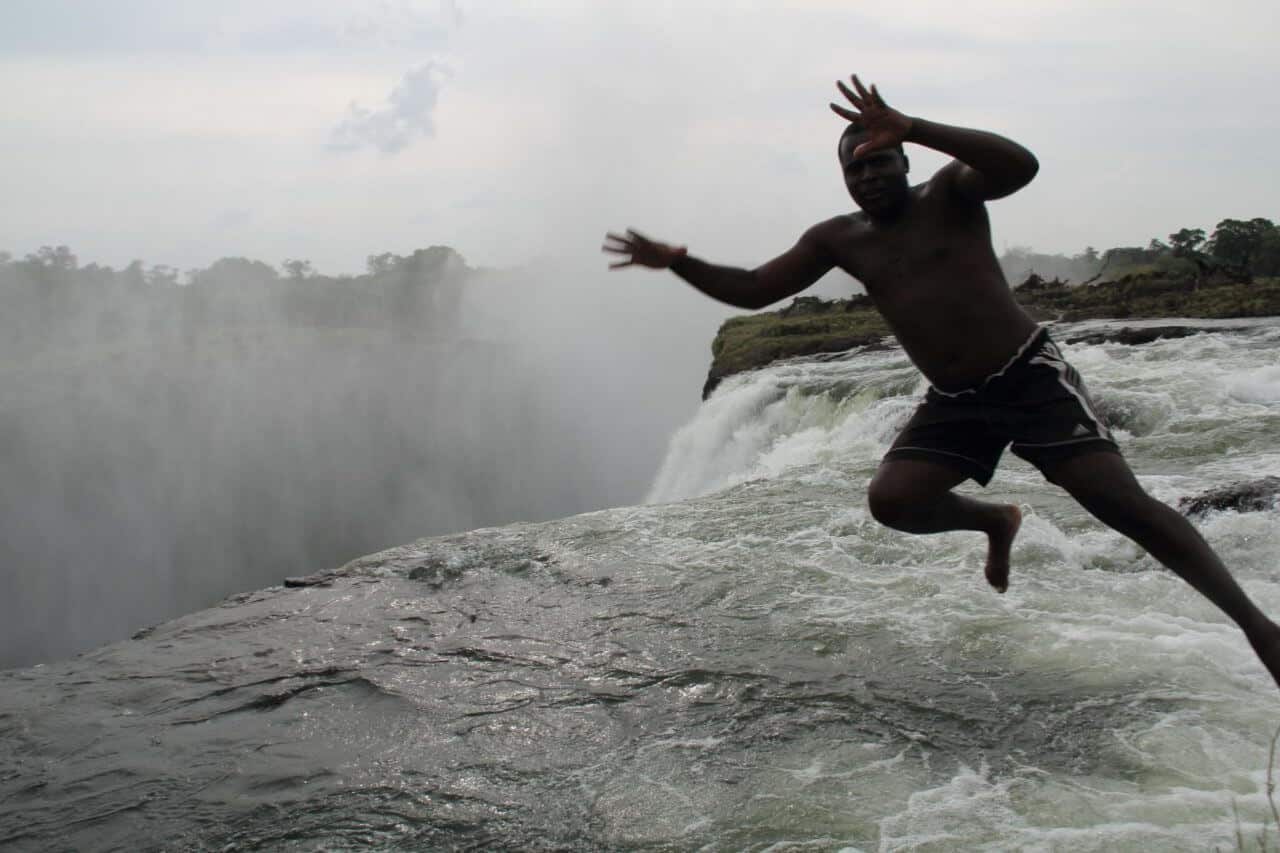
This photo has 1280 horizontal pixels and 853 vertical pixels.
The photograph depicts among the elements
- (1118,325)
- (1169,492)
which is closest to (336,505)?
(1118,325)

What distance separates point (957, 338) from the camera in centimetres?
337

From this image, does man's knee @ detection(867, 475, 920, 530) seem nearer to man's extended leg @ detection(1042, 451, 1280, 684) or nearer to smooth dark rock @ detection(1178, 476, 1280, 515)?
man's extended leg @ detection(1042, 451, 1280, 684)

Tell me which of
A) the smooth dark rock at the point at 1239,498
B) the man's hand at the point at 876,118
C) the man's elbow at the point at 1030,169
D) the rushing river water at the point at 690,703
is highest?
the man's hand at the point at 876,118

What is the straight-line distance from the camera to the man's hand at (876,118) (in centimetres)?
302

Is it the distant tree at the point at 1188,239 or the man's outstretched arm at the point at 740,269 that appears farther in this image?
the distant tree at the point at 1188,239

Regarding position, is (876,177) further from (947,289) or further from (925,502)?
(925,502)

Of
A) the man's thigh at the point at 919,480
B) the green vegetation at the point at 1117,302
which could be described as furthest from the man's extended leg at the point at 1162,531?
the green vegetation at the point at 1117,302

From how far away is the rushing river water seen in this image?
313 cm

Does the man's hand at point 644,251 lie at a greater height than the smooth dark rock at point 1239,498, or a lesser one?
greater

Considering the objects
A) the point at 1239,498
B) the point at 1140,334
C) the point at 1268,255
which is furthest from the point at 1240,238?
the point at 1239,498

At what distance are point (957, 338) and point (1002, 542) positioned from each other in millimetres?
996

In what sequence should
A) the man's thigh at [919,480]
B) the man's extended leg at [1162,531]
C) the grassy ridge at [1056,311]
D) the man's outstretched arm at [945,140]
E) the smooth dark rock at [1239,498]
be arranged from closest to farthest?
the man's extended leg at [1162,531]
the man's outstretched arm at [945,140]
the man's thigh at [919,480]
the smooth dark rock at [1239,498]
the grassy ridge at [1056,311]

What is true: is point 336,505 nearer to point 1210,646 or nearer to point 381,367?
point 381,367

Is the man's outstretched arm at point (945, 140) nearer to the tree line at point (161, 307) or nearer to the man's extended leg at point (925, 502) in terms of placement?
the man's extended leg at point (925, 502)
